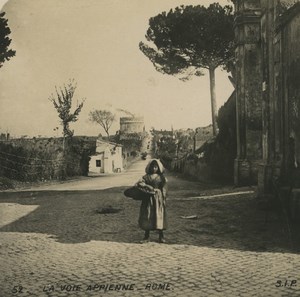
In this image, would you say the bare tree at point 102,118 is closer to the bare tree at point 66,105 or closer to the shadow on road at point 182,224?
the bare tree at point 66,105

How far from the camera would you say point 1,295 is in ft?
15.2

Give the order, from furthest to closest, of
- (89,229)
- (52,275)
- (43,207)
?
(43,207), (89,229), (52,275)

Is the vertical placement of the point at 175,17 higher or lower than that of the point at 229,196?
higher

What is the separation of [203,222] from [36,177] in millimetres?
17120

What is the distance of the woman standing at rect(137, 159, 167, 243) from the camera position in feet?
22.7

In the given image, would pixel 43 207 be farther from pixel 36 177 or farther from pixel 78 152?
pixel 78 152

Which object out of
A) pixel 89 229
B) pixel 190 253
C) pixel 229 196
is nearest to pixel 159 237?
pixel 190 253

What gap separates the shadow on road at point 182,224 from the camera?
7.16 m

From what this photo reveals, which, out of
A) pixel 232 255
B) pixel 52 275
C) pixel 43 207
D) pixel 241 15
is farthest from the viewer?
pixel 241 15

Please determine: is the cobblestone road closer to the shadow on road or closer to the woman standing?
the shadow on road

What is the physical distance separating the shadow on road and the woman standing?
1.53ft

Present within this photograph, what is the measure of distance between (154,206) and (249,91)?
1009 cm

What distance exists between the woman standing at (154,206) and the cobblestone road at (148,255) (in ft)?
1.18

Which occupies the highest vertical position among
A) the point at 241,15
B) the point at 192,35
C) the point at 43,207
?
the point at 192,35
